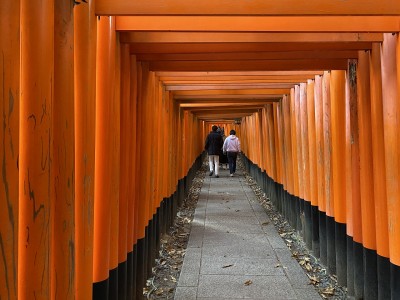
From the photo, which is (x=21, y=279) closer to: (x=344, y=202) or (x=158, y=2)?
(x=158, y=2)

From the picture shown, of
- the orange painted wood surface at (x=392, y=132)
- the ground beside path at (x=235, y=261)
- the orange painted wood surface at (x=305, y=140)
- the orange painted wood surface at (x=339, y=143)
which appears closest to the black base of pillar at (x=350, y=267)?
the ground beside path at (x=235, y=261)

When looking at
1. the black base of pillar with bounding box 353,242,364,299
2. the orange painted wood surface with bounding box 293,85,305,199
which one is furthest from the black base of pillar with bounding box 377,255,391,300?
the orange painted wood surface with bounding box 293,85,305,199

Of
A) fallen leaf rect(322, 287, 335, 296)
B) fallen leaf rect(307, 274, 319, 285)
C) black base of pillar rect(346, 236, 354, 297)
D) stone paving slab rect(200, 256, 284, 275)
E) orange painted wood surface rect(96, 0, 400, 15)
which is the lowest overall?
fallen leaf rect(322, 287, 335, 296)

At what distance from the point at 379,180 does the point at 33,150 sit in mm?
2718

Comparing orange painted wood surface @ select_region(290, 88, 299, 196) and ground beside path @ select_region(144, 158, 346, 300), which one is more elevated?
orange painted wood surface @ select_region(290, 88, 299, 196)

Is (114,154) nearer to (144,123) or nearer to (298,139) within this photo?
(144,123)

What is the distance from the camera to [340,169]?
412 cm

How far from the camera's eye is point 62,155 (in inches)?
70.3

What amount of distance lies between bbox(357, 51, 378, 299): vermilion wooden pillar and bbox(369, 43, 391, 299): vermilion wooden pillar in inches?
7.1

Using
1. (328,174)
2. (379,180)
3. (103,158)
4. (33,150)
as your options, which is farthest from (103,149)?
(328,174)

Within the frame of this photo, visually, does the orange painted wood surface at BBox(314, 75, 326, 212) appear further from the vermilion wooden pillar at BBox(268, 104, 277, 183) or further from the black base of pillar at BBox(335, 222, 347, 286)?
the vermilion wooden pillar at BBox(268, 104, 277, 183)

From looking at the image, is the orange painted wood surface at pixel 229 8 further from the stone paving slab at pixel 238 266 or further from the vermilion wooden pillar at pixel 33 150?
the stone paving slab at pixel 238 266

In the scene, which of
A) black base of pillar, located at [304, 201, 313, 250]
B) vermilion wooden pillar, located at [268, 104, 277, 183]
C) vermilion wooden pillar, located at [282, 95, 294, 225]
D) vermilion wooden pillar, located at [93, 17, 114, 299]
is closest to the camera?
vermilion wooden pillar, located at [93, 17, 114, 299]

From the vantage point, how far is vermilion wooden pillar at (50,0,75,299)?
1.76m
